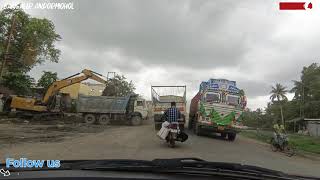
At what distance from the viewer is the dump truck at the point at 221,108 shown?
24906 millimetres

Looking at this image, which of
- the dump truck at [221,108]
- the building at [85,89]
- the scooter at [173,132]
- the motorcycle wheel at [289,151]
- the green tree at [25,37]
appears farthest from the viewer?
the building at [85,89]

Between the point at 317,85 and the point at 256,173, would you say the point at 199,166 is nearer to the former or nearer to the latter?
the point at 256,173

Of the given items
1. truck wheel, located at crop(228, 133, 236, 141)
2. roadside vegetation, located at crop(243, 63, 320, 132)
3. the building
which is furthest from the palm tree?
truck wheel, located at crop(228, 133, 236, 141)

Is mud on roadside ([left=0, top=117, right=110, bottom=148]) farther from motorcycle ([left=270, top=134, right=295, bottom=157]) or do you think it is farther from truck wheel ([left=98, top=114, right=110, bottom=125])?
motorcycle ([left=270, top=134, right=295, bottom=157])

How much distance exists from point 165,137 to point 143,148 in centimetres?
117

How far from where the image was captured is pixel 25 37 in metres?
53.2

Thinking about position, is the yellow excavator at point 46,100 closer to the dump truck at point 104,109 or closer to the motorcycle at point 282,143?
the dump truck at point 104,109

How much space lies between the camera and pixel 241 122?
2509cm

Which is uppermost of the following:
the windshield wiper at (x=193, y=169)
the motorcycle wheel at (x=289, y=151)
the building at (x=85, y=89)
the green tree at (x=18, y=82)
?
the building at (x=85, y=89)

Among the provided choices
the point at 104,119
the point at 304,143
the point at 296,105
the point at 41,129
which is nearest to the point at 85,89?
the point at 296,105

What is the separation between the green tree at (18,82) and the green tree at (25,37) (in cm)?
556

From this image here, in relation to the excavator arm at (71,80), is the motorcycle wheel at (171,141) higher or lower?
lower

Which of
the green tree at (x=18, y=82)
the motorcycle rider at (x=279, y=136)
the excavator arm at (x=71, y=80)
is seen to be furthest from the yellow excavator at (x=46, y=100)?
the motorcycle rider at (x=279, y=136)

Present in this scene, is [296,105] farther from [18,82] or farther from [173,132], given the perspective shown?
[173,132]
